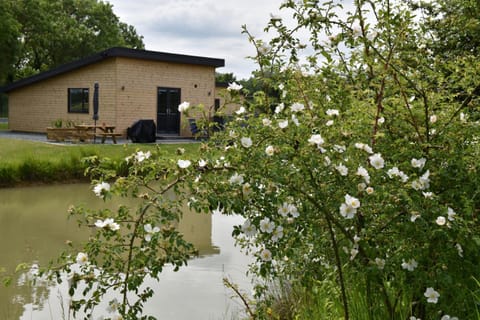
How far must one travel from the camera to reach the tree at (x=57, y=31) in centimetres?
3528

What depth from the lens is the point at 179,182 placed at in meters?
2.62

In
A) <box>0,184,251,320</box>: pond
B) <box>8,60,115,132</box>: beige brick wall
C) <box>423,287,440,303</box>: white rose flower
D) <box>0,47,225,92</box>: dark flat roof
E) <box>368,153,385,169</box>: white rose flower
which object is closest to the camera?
<box>423,287,440,303</box>: white rose flower

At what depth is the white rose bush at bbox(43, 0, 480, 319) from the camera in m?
2.52

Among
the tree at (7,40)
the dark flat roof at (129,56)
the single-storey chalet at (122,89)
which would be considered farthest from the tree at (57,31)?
the dark flat roof at (129,56)

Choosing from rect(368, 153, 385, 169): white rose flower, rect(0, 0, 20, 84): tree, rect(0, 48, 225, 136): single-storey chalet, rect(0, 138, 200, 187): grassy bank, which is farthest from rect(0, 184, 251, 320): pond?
rect(0, 0, 20, 84): tree

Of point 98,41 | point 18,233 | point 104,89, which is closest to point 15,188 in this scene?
point 18,233

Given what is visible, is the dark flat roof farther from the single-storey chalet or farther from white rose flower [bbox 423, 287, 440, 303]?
white rose flower [bbox 423, 287, 440, 303]

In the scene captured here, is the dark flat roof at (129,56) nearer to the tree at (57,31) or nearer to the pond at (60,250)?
the tree at (57,31)

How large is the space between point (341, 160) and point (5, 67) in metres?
31.0

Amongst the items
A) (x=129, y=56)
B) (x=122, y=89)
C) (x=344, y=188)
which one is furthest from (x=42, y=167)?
(x=344, y=188)

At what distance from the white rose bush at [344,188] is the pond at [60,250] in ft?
4.41

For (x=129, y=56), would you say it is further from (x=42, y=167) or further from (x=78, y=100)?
(x=42, y=167)

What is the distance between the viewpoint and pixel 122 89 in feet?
65.1

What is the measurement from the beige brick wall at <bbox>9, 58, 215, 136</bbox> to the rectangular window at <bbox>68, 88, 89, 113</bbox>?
0.55 feet
